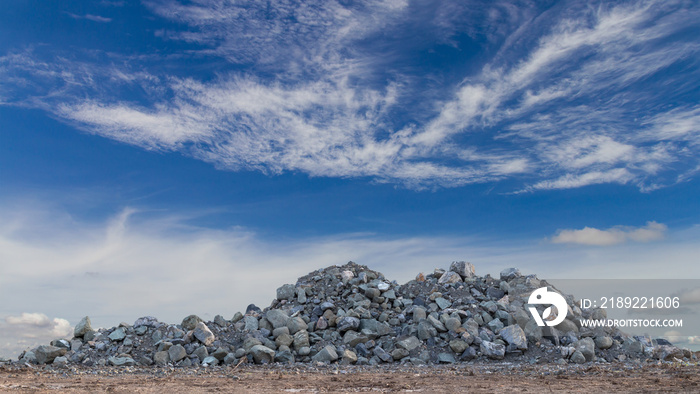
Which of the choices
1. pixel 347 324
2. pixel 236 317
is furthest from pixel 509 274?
pixel 236 317

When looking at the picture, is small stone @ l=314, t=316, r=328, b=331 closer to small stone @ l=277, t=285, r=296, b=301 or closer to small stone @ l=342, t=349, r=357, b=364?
small stone @ l=342, t=349, r=357, b=364

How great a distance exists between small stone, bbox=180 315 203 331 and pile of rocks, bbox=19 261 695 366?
42 mm

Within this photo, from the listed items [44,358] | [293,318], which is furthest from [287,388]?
[44,358]

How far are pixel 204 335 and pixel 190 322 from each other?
6.02 feet

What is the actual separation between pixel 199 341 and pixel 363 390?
10.3 metres

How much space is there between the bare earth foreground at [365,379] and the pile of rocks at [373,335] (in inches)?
48.2

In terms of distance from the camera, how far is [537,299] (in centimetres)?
2214

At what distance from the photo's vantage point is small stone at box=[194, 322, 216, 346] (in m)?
19.7

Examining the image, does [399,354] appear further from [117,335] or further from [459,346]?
[117,335]

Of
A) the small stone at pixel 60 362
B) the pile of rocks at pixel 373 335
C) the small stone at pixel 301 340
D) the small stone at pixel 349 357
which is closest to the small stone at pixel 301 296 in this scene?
the pile of rocks at pixel 373 335

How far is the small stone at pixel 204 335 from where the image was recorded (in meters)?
19.7

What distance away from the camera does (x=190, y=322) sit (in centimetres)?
2141

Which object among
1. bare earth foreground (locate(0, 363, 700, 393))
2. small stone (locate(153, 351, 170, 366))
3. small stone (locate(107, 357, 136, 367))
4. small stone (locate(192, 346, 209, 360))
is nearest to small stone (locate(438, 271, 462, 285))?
bare earth foreground (locate(0, 363, 700, 393))

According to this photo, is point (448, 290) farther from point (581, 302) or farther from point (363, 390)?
point (363, 390)
